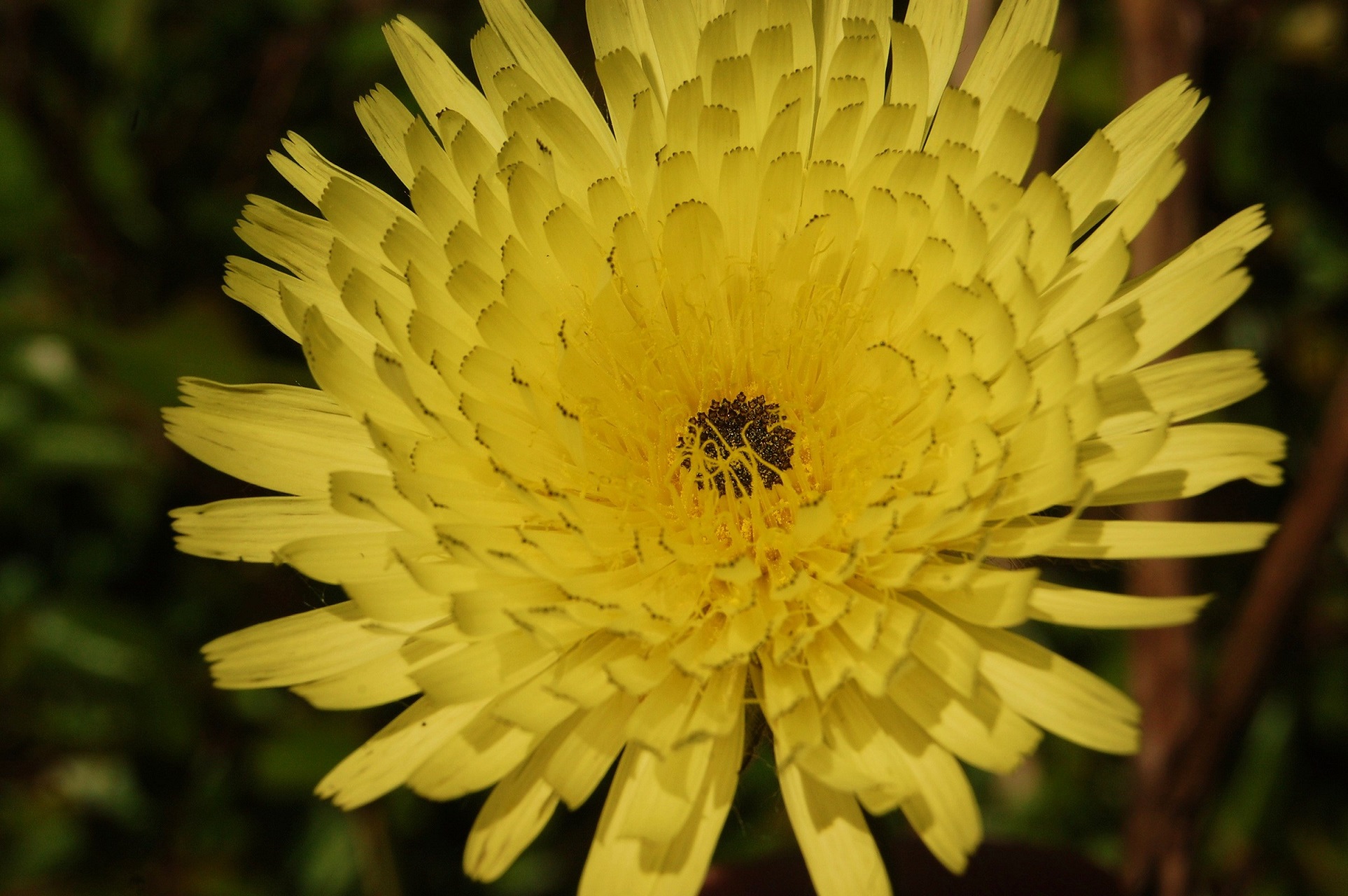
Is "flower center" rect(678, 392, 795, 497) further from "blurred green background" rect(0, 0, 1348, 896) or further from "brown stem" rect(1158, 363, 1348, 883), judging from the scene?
"brown stem" rect(1158, 363, 1348, 883)

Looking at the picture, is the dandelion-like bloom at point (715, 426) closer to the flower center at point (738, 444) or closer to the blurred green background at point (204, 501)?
the flower center at point (738, 444)

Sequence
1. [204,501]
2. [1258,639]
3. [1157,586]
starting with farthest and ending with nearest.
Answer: [204,501] → [1157,586] → [1258,639]

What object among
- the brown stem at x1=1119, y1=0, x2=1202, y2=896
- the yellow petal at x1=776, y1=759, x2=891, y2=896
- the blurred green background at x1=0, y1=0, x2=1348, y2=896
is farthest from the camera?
the blurred green background at x1=0, y1=0, x2=1348, y2=896

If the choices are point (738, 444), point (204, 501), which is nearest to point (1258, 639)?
point (738, 444)

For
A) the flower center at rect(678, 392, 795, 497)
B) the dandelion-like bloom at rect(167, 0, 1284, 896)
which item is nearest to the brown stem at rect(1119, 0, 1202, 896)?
the dandelion-like bloom at rect(167, 0, 1284, 896)

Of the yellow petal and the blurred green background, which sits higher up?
the blurred green background

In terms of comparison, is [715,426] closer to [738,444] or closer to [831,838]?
[738,444]
